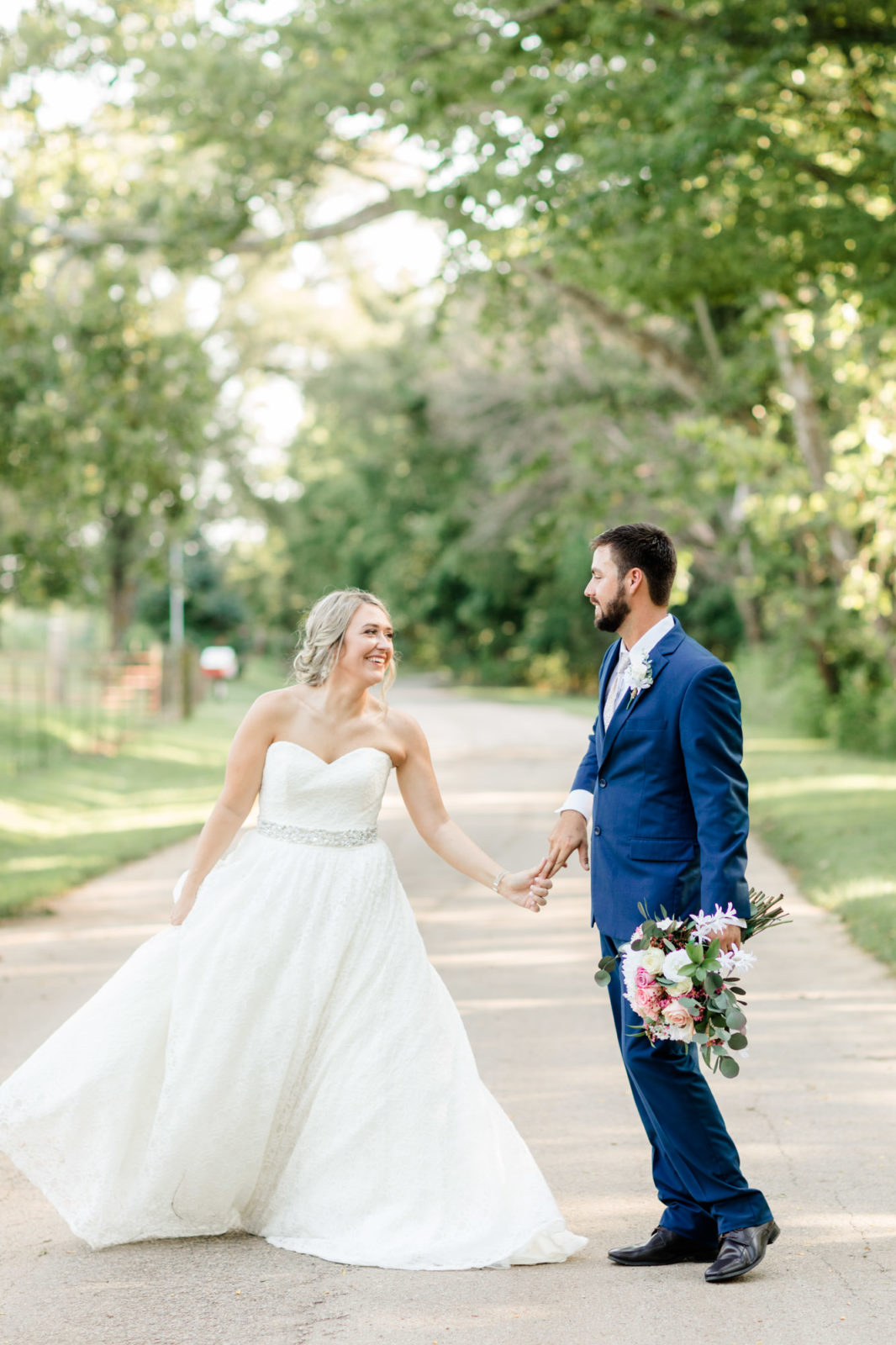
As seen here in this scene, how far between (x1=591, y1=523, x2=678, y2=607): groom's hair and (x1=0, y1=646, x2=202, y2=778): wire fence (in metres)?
17.7

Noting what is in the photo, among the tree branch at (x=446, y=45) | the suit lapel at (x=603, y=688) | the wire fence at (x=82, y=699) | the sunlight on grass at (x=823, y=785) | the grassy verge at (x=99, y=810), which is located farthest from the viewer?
the wire fence at (x=82, y=699)

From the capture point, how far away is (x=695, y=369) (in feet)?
80.3

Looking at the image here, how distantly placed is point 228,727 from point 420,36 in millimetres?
20264

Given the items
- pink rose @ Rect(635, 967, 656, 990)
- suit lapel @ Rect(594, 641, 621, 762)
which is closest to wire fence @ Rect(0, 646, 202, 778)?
suit lapel @ Rect(594, 641, 621, 762)

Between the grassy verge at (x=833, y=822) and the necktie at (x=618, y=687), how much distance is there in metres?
4.93

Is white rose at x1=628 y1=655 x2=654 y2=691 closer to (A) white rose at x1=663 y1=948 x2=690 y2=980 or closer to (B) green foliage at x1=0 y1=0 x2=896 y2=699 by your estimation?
(A) white rose at x1=663 y1=948 x2=690 y2=980

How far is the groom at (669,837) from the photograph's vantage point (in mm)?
4203

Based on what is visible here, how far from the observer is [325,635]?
16.6 feet

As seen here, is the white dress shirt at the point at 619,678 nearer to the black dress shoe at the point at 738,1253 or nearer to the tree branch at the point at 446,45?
the black dress shoe at the point at 738,1253

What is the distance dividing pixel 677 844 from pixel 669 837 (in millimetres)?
32

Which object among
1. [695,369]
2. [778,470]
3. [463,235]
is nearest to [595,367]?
[695,369]

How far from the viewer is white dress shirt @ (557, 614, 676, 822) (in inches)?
177

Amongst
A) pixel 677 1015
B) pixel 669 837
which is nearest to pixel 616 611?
pixel 669 837

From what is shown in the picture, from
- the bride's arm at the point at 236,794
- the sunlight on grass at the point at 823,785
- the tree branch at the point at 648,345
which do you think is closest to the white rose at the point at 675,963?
the bride's arm at the point at 236,794
